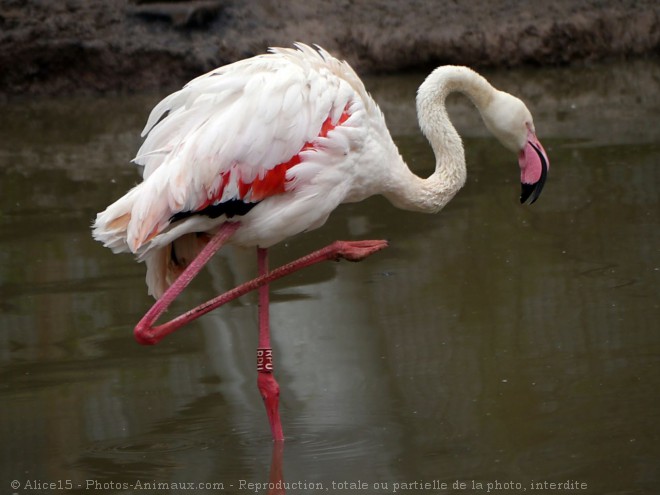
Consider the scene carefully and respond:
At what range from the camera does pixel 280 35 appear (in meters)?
12.8

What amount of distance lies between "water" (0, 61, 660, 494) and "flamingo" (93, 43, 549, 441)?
0.41m

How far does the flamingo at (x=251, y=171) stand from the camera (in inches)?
183

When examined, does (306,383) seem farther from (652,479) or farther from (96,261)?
(96,261)

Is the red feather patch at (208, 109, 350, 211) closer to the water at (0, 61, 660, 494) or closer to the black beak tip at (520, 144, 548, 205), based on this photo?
the water at (0, 61, 660, 494)

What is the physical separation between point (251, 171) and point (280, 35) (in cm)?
839

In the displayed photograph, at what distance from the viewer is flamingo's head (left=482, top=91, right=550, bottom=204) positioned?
5457 mm

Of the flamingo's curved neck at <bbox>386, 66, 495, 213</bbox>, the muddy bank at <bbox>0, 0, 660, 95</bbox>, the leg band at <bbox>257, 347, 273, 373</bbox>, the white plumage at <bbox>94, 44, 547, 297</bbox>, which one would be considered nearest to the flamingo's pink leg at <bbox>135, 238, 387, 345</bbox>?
the white plumage at <bbox>94, 44, 547, 297</bbox>

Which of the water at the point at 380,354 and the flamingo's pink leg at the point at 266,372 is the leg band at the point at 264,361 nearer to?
the flamingo's pink leg at the point at 266,372

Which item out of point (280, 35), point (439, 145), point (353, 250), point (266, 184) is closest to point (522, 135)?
point (439, 145)

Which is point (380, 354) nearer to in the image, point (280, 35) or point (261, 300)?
point (261, 300)

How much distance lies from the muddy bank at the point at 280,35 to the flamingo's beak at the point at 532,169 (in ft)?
24.5

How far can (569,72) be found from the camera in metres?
12.8

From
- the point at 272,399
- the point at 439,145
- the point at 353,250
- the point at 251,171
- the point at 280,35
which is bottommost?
the point at 280,35

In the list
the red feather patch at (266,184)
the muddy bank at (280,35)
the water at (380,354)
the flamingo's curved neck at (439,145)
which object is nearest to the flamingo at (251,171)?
the red feather patch at (266,184)
